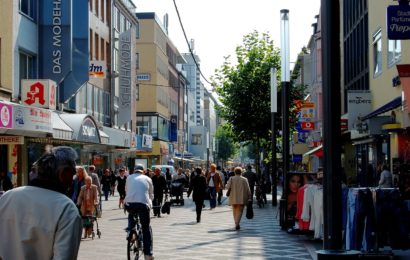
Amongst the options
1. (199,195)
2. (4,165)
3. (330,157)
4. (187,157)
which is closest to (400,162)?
(199,195)

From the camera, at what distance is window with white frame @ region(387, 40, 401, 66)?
24.0 m

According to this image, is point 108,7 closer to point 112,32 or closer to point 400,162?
point 112,32

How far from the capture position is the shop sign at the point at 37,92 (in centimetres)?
2632

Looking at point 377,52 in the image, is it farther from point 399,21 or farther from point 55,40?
point 399,21

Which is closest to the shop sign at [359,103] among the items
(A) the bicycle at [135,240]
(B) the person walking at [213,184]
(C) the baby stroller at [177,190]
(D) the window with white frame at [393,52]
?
(D) the window with white frame at [393,52]

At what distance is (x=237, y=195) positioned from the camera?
20219 millimetres

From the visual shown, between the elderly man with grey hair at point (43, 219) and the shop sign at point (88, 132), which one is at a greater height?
the shop sign at point (88, 132)

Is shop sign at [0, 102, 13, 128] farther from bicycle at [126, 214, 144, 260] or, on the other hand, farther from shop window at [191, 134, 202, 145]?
shop window at [191, 134, 202, 145]

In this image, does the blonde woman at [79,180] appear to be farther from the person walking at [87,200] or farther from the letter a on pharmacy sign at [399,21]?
the letter a on pharmacy sign at [399,21]

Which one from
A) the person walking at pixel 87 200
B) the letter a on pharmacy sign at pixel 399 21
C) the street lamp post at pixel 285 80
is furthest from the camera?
the street lamp post at pixel 285 80

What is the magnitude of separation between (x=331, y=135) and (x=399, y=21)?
6223mm

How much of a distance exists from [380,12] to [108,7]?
79.3 feet

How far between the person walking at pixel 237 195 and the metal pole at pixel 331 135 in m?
13.8

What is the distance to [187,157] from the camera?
96.6m
